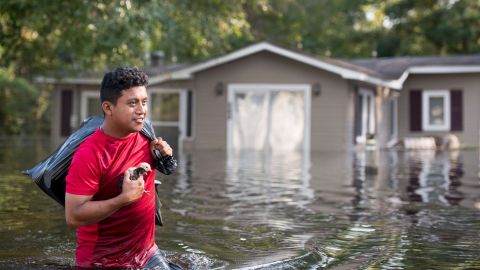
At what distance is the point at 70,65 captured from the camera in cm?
2755

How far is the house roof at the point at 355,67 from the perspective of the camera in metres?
24.2

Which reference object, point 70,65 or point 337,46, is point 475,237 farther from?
point 337,46

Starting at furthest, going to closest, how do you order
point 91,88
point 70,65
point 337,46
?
1. point 337,46
2. point 91,88
3. point 70,65

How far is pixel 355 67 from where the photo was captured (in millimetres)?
25234

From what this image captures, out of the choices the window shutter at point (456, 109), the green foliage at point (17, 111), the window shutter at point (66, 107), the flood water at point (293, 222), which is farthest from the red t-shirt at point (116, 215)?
the green foliage at point (17, 111)

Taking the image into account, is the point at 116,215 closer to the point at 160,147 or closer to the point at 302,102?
the point at 160,147

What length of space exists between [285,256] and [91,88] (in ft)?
84.1

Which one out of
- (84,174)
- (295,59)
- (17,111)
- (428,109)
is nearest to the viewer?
(84,174)

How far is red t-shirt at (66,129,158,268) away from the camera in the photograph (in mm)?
4078

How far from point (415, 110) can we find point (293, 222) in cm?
2225

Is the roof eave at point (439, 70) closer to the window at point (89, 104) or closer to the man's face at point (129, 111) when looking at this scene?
the window at point (89, 104)

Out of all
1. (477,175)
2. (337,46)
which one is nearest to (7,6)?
(477,175)

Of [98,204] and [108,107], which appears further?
[108,107]

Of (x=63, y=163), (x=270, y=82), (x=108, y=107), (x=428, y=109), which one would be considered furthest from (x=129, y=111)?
(x=428, y=109)
